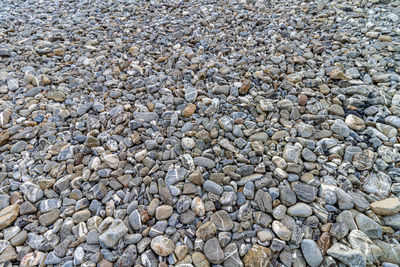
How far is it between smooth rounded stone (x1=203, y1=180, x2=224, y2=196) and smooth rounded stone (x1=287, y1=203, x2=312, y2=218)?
484mm

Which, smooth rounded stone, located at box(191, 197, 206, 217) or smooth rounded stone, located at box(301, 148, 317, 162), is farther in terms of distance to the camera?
smooth rounded stone, located at box(301, 148, 317, 162)

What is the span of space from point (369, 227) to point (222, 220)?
0.91 m

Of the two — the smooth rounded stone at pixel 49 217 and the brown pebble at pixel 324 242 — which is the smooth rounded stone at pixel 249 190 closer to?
the brown pebble at pixel 324 242

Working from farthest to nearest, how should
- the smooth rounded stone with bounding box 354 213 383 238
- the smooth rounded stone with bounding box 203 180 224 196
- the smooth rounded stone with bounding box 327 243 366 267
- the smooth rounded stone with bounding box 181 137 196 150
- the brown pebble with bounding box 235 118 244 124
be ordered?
the brown pebble with bounding box 235 118 244 124 < the smooth rounded stone with bounding box 181 137 196 150 < the smooth rounded stone with bounding box 203 180 224 196 < the smooth rounded stone with bounding box 354 213 383 238 < the smooth rounded stone with bounding box 327 243 366 267

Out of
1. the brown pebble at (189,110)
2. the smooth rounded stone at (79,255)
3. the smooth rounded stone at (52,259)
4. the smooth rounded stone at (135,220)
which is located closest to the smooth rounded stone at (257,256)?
the smooth rounded stone at (135,220)

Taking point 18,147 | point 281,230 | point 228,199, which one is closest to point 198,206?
point 228,199

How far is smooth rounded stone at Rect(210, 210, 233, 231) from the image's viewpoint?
152 centimetres

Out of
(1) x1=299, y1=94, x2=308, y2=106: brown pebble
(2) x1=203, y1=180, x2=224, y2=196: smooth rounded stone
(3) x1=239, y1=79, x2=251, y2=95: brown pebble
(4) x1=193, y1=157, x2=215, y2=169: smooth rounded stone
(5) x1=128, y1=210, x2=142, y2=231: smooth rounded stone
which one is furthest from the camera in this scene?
(3) x1=239, y1=79, x2=251, y2=95: brown pebble

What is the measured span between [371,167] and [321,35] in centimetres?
206

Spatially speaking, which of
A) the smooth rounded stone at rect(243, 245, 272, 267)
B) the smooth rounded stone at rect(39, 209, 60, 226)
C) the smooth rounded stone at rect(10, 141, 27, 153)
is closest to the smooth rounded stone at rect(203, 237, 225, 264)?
the smooth rounded stone at rect(243, 245, 272, 267)

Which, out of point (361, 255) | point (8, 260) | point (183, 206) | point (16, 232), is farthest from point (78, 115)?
point (361, 255)

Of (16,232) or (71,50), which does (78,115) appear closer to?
(16,232)

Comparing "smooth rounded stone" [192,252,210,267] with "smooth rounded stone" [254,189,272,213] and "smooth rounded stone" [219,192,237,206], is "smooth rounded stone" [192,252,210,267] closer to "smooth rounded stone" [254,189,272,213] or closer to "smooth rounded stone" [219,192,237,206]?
"smooth rounded stone" [219,192,237,206]

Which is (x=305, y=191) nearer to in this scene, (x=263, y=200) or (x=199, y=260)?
(x=263, y=200)
